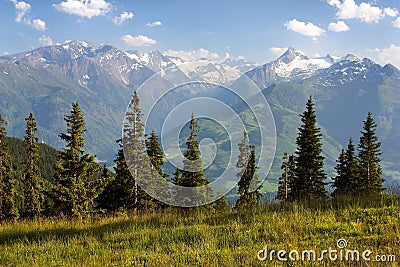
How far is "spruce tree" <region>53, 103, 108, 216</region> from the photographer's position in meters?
29.5

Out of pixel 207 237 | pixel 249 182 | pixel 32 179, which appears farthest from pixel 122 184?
pixel 207 237

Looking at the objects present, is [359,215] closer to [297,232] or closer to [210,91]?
[297,232]

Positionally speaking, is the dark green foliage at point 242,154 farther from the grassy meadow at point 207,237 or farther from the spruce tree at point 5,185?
the spruce tree at point 5,185

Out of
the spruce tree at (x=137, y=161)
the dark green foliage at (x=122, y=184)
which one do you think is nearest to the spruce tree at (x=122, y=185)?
the dark green foliage at (x=122, y=184)

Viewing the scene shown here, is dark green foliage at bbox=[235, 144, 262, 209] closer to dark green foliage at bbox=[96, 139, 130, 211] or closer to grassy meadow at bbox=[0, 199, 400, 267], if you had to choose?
grassy meadow at bbox=[0, 199, 400, 267]

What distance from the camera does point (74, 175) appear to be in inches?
1203

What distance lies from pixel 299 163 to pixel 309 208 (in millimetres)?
30205

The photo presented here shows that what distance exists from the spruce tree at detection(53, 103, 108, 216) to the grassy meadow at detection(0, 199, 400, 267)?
63.6ft

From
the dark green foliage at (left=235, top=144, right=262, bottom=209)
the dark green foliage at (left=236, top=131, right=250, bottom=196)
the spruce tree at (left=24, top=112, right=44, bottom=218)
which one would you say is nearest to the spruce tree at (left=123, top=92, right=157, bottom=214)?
the dark green foliage at (left=235, top=144, right=262, bottom=209)

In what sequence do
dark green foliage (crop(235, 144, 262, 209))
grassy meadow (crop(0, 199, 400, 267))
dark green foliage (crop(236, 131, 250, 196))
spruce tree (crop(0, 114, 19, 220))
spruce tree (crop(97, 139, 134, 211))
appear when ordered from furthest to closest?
spruce tree (crop(0, 114, 19, 220)), spruce tree (crop(97, 139, 134, 211)), dark green foliage (crop(235, 144, 262, 209)), dark green foliage (crop(236, 131, 250, 196)), grassy meadow (crop(0, 199, 400, 267))

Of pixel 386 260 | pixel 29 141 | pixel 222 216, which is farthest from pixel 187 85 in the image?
pixel 29 141

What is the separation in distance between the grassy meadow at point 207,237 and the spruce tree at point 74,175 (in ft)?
63.6

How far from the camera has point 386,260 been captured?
19.8ft

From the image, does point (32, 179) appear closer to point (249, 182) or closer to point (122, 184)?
point (122, 184)
